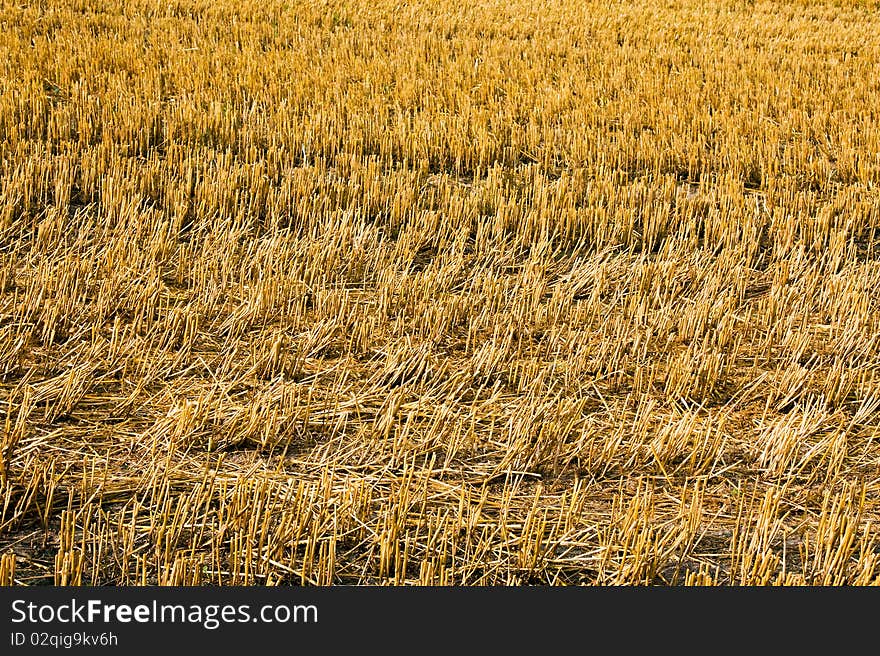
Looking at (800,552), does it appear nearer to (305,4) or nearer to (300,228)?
(300,228)

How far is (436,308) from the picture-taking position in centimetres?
416

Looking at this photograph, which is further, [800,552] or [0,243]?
[0,243]

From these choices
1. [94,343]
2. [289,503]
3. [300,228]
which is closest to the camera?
[289,503]

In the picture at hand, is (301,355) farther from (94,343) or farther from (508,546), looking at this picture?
(508,546)

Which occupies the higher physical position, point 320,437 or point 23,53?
point 23,53

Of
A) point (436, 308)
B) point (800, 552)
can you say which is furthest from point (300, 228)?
point (800, 552)

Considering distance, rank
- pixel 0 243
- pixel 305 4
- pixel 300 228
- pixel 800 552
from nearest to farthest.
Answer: pixel 800 552
pixel 0 243
pixel 300 228
pixel 305 4

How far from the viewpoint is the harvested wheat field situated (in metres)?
2.64

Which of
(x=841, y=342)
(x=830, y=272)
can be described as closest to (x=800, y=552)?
(x=841, y=342)

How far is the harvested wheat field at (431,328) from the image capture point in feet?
8.66

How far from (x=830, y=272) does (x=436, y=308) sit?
7.52ft

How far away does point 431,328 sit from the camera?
4082mm

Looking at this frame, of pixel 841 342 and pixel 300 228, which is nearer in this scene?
pixel 841 342

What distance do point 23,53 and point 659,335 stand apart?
22.9 ft
